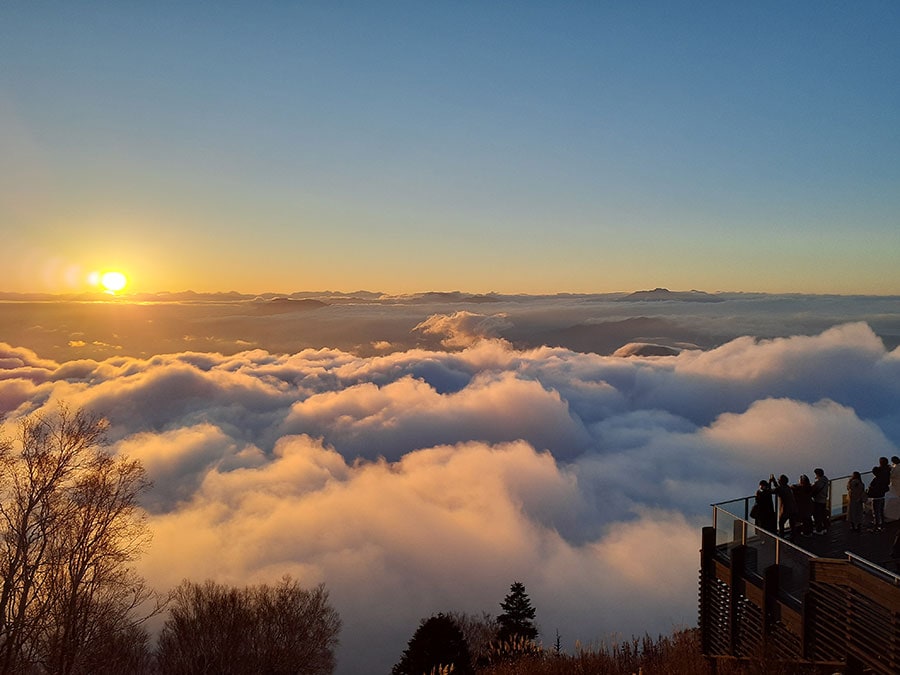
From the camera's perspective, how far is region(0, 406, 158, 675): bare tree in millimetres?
17547

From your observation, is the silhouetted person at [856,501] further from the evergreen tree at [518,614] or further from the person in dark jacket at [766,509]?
the evergreen tree at [518,614]

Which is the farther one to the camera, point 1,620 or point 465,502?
point 465,502

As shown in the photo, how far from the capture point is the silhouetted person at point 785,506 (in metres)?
14.9

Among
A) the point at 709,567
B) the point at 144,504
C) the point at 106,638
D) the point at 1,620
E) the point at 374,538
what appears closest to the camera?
the point at 709,567

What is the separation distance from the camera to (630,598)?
487 feet

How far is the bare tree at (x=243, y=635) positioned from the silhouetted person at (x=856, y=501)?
3706cm

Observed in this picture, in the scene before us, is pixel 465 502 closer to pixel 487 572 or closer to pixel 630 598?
pixel 487 572

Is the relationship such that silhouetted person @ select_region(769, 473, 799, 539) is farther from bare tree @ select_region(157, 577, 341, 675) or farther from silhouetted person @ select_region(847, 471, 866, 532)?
bare tree @ select_region(157, 577, 341, 675)

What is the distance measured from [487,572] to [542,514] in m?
45.9

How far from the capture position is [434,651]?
31.1 m

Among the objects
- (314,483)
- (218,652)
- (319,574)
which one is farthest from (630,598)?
(218,652)

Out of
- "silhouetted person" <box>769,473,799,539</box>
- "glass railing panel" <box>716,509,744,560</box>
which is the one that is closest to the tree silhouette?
"glass railing panel" <box>716,509,744,560</box>

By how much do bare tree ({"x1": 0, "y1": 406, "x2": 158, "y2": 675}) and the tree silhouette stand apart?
1538 centimetres

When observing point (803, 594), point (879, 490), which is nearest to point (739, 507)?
point (803, 594)
